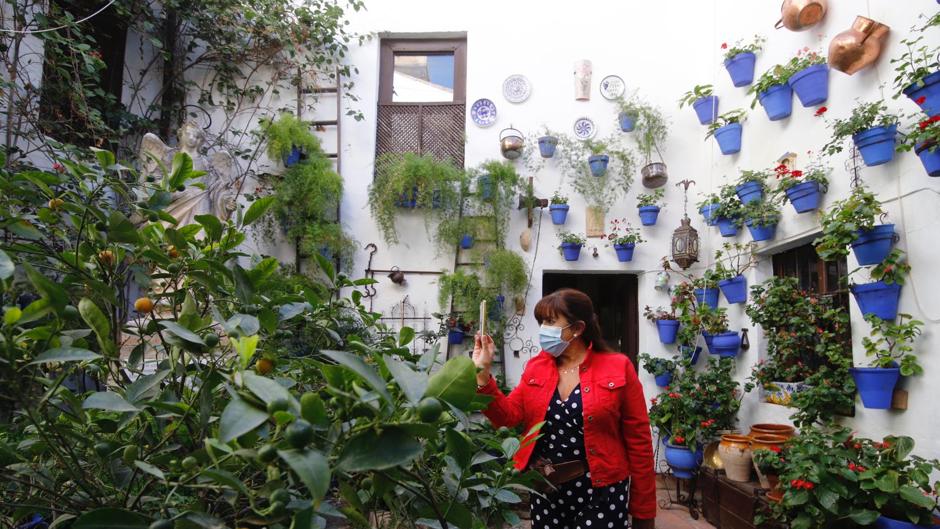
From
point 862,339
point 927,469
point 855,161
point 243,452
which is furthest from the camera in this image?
point 855,161

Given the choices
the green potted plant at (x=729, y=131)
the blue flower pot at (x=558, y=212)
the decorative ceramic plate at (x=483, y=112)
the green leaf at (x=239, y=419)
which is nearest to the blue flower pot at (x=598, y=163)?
the blue flower pot at (x=558, y=212)

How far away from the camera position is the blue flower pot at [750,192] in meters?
3.72

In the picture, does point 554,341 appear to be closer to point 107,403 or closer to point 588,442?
point 588,442

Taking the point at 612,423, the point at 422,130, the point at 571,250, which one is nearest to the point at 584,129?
the point at 571,250

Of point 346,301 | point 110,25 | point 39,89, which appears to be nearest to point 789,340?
point 346,301

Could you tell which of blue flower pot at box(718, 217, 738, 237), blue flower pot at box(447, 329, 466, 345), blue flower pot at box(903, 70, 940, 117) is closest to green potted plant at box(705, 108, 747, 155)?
blue flower pot at box(718, 217, 738, 237)

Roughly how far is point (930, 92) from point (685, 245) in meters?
2.26

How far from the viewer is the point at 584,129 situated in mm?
5004

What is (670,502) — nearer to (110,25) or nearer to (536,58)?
(536,58)

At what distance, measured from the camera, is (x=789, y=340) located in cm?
314

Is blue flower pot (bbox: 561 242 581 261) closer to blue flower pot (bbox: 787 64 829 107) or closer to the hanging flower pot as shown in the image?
blue flower pot (bbox: 787 64 829 107)

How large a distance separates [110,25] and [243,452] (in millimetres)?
5823

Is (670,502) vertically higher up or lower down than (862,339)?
lower down

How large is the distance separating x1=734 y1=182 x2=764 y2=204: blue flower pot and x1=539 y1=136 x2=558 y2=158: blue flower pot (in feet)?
5.43
